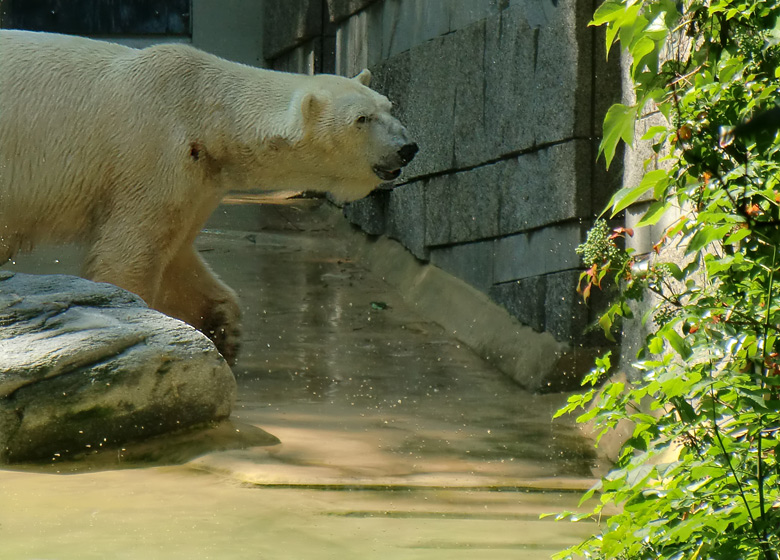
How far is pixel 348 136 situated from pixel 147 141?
92cm

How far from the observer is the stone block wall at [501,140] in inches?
205

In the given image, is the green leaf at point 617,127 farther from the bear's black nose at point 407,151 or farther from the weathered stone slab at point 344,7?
the weathered stone slab at point 344,7

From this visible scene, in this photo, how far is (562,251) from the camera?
212 inches

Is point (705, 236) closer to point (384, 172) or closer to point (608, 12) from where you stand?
point (608, 12)

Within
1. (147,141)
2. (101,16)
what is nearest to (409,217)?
(147,141)

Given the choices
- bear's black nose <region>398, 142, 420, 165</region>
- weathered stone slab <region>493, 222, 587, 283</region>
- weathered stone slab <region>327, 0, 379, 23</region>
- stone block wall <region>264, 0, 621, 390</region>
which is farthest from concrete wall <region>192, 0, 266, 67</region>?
bear's black nose <region>398, 142, 420, 165</region>

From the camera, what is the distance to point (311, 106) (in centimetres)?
489

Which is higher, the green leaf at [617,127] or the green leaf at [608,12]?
the green leaf at [608,12]

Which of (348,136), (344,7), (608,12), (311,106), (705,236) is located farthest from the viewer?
(344,7)

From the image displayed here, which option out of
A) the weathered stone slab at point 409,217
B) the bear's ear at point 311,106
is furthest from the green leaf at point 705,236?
the weathered stone slab at point 409,217

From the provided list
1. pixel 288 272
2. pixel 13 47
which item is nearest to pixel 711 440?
pixel 13 47

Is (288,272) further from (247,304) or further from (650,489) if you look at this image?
(650,489)

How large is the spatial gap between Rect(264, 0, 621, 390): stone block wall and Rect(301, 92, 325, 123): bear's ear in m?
1.23

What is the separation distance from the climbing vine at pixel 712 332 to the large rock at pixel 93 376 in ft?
6.31
